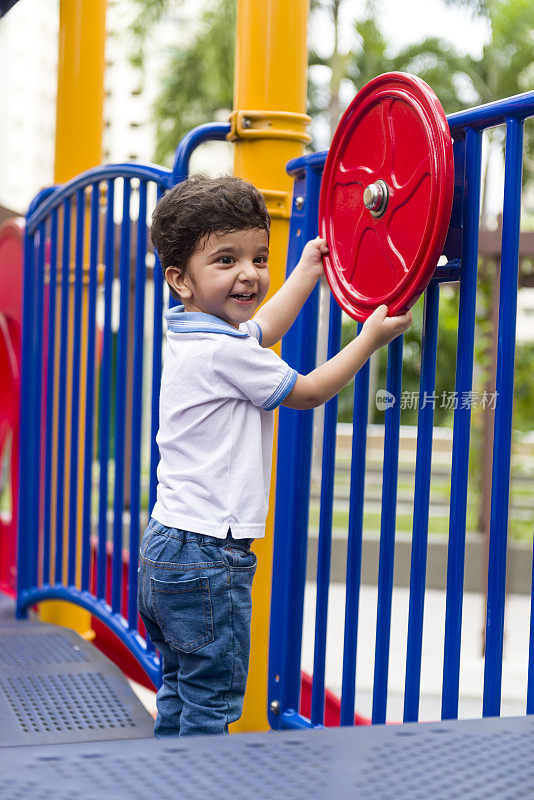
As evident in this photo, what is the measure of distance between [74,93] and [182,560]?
269 cm

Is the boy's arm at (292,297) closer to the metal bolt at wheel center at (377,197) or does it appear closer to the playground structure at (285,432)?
the playground structure at (285,432)

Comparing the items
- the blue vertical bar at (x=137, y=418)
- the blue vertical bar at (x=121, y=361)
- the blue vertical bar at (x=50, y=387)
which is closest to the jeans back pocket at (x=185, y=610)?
the blue vertical bar at (x=137, y=418)

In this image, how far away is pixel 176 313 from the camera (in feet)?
6.12

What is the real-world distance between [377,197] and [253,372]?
407mm

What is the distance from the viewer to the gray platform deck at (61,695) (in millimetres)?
2309

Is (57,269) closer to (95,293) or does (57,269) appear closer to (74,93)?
(95,293)

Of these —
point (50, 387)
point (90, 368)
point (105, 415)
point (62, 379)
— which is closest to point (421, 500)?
point (105, 415)

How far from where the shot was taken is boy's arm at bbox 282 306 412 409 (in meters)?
1.74

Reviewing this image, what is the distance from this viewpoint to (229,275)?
1.77m

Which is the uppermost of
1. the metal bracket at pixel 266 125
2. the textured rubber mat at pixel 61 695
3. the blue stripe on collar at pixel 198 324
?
the metal bracket at pixel 266 125

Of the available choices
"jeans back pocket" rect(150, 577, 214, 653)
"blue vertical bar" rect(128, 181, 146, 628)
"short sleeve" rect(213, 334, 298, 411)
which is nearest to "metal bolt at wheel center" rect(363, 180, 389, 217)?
"short sleeve" rect(213, 334, 298, 411)

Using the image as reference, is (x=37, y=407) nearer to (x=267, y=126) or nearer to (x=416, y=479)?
(x=267, y=126)

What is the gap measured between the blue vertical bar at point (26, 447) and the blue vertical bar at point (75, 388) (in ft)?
1.05

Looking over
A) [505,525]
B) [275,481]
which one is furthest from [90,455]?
[505,525]
